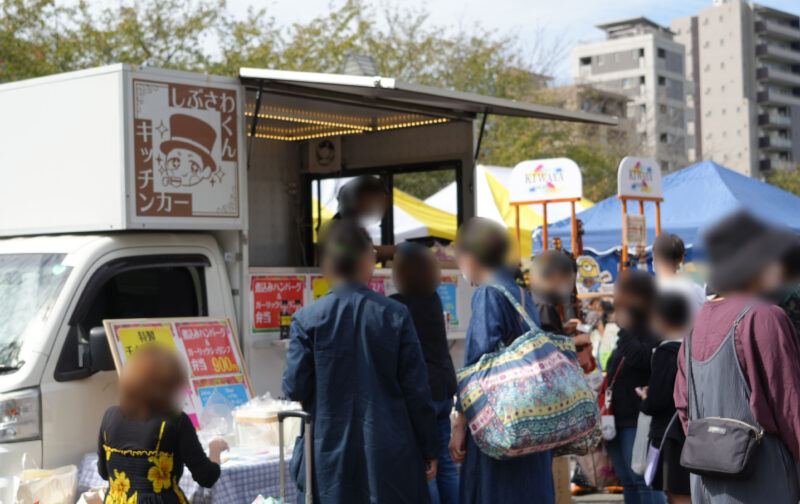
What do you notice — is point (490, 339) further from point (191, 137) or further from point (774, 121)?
point (774, 121)

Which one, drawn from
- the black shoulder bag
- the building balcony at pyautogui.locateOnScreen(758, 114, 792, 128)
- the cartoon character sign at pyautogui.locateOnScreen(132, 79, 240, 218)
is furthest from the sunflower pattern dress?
the building balcony at pyautogui.locateOnScreen(758, 114, 792, 128)

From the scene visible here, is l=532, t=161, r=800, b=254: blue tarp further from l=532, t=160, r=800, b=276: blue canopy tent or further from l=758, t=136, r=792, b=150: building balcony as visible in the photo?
l=758, t=136, r=792, b=150: building balcony

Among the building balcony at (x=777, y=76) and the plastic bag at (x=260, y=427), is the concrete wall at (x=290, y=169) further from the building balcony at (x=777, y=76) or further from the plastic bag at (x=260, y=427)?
the building balcony at (x=777, y=76)

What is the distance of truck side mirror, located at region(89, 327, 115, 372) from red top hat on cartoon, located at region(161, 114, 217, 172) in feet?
3.88

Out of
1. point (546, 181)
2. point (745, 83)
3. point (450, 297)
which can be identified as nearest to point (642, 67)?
point (745, 83)

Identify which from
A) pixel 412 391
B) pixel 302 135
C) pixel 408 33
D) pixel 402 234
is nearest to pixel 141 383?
pixel 412 391

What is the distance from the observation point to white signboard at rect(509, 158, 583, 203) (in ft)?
39.6

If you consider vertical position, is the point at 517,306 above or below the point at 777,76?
below

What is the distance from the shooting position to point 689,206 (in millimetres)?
15133

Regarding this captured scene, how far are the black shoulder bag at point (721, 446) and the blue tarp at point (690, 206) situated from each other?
424 inches

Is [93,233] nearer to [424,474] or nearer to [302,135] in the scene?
[424,474]

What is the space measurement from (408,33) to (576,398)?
78.9 feet

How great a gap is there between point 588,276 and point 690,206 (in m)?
2.79

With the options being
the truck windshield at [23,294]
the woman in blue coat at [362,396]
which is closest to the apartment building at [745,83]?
the truck windshield at [23,294]
